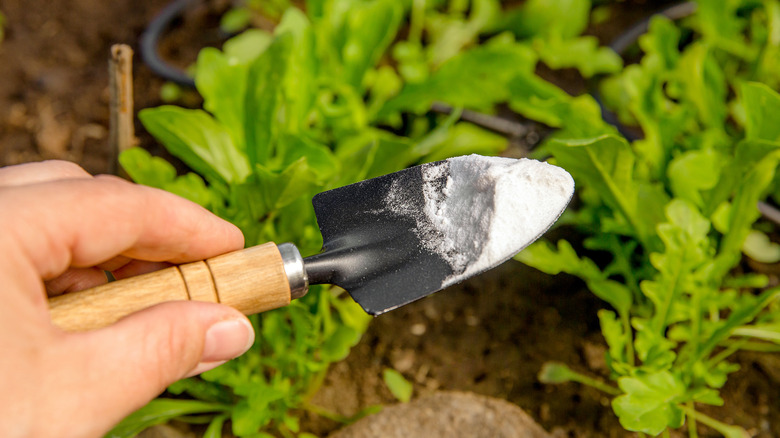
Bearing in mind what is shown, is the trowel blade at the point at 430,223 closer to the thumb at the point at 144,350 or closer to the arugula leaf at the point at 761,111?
the thumb at the point at 144,350

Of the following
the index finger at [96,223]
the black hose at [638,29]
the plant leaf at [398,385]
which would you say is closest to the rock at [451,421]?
the plant leaf at [398,385]

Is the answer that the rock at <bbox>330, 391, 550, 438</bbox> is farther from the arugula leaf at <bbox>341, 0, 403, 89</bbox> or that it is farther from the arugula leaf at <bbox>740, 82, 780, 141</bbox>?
the arugula leaf at <bbox>341, 0, 403, 89</bbox>

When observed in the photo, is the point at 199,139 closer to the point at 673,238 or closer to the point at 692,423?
the point at 673,238

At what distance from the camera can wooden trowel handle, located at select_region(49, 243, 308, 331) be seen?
23.1 inches

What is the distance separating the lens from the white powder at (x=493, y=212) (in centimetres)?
66

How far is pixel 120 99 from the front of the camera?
3.00ft

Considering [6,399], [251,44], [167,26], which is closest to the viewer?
[6,399]

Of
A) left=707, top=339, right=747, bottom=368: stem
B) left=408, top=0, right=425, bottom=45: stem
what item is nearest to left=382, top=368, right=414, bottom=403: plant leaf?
left=707, top=339, right=747, bottom=368: stem

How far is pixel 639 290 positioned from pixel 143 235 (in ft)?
2.72

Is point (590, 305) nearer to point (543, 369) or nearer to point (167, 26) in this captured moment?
point (543, 369)

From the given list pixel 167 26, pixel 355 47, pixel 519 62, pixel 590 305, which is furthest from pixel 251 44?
pixel 590 305

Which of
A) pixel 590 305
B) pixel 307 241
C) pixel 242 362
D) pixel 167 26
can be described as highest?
pixel 167 26

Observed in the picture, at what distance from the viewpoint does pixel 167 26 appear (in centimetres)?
170

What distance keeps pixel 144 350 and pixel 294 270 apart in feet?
0.58
